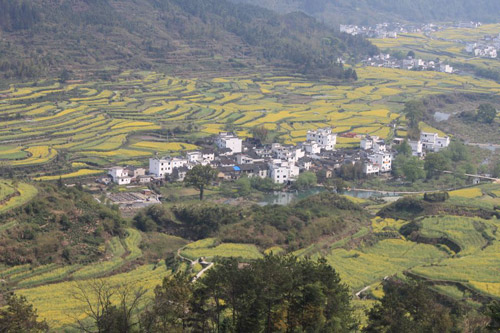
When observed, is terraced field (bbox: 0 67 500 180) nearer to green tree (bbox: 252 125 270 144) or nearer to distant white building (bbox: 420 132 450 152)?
green tree (bbox: 252 125 270 144)

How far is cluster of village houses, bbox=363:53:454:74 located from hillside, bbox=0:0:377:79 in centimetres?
259

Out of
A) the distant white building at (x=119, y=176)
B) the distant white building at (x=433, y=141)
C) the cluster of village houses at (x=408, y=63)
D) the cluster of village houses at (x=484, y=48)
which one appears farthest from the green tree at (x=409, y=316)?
the cluster of village houses at (x=484, y=48)

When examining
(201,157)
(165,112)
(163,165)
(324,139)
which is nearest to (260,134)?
(324,139)

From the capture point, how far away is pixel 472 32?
10106cm

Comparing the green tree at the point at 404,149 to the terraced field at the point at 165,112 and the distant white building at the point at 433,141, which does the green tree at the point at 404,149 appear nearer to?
the distant white building at the point at 433,141

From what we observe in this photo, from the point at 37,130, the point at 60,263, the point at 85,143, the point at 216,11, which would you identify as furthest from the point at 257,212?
the point at 216,11

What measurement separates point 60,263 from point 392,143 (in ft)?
89.7

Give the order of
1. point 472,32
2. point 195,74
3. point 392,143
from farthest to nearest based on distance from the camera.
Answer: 1. point 472,32
2. point 195,74
3. point 392,143

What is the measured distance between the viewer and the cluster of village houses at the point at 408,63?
76000 mm

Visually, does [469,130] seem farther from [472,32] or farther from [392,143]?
[472,32]

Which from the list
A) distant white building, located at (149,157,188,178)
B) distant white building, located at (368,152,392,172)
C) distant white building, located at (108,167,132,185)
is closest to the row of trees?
distant white building, located at (108,167,132,185)

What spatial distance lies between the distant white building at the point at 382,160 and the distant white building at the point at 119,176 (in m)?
13.6

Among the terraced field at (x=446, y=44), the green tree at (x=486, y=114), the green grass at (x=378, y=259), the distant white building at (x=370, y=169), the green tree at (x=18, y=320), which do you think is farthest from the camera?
the terraced field at (x=446, y=44)

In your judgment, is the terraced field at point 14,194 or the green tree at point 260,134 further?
the green tree at point 260,134
